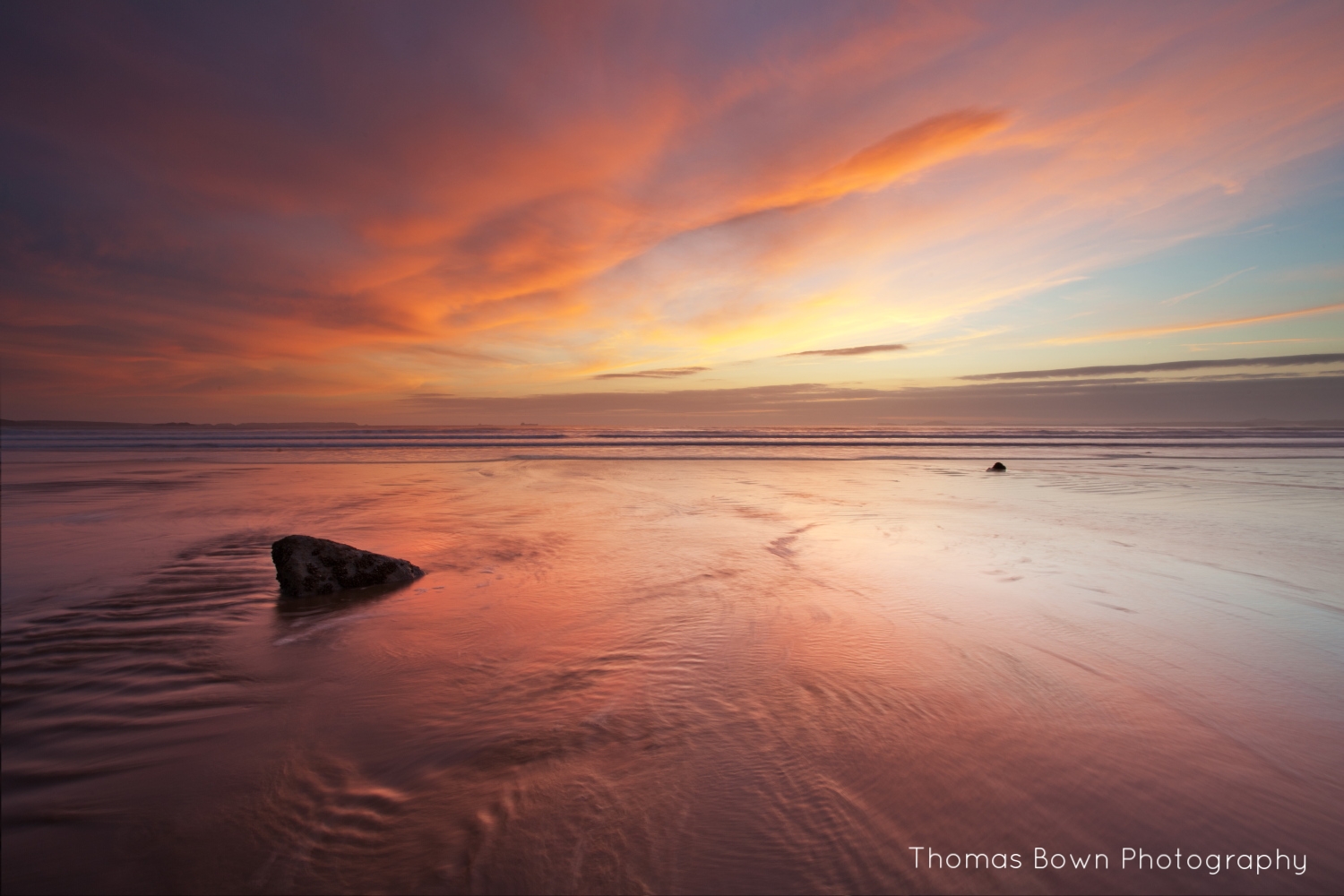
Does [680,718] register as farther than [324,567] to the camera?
No

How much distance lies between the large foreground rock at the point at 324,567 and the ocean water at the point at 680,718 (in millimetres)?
267

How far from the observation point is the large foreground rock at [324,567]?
522 cm

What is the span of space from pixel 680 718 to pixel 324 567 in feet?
13.8

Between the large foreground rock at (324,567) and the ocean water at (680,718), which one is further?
the large foreground rock at (324,567)

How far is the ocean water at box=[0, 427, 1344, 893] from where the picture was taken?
2004 mm

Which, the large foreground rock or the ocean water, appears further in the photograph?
the large foreground rock

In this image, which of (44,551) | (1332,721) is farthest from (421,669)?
(44,551)

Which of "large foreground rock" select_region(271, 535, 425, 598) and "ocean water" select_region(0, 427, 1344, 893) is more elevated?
"large foreground rock" select_region(271, 535, 425, 598)

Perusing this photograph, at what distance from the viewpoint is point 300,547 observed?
17.6ft

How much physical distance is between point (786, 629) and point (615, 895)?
2.70 meters

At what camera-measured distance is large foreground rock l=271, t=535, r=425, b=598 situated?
5.22 metres

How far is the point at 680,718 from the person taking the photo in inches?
117

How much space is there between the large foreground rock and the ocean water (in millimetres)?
267

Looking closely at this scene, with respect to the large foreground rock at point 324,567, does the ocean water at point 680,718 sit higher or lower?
lower
